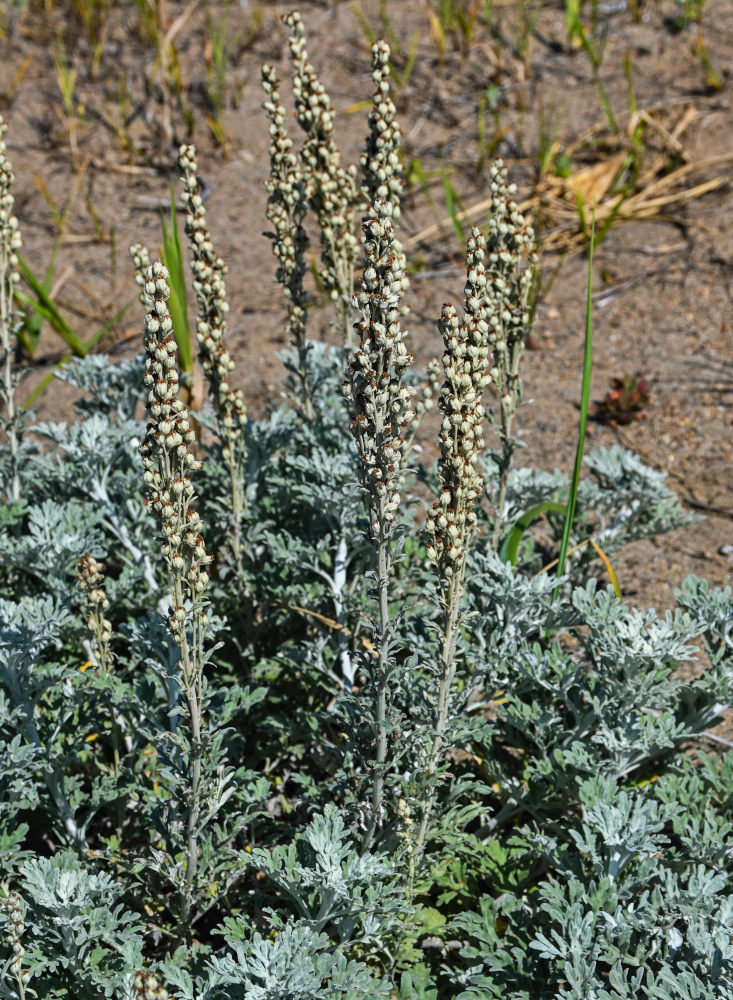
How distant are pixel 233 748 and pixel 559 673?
120cm

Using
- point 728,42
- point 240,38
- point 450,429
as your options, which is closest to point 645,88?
point 728,42

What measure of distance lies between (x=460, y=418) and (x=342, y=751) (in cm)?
127

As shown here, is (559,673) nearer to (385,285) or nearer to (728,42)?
(385,285)

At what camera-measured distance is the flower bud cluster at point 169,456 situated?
8.36 ft

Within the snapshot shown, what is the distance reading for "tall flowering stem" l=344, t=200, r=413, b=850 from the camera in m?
2.54

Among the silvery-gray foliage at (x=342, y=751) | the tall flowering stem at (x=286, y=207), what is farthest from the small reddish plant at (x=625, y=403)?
the tall flowering stem at (x=286, y=207)

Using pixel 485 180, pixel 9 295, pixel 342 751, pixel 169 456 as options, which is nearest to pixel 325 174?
pixel 9 295

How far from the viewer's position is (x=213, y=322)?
377 cm

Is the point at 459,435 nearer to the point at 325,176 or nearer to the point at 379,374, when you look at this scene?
the point at 379,374

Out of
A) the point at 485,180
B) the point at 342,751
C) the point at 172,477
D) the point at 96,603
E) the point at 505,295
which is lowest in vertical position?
the point at 342,751

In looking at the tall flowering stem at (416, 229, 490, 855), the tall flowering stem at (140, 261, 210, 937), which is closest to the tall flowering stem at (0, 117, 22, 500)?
the tall flowering stem at (140, 261, 210, 937)

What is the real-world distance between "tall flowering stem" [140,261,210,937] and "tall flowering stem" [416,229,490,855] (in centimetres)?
66

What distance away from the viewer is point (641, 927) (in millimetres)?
3209

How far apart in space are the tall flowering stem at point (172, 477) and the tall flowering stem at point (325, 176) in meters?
1.44
